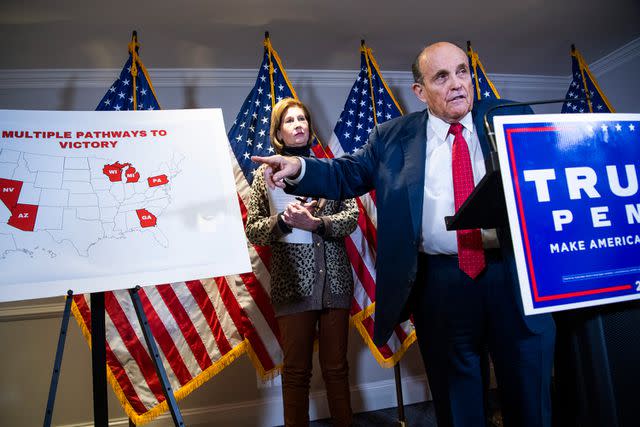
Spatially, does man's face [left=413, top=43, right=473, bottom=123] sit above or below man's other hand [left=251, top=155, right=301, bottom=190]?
above

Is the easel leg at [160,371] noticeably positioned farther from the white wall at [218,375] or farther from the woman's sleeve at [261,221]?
the white wall at [218,375]

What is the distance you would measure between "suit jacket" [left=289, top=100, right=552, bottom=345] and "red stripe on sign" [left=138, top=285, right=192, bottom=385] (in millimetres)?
1302

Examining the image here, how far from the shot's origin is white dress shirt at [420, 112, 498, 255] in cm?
113

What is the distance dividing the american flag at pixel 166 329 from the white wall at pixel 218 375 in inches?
21.5

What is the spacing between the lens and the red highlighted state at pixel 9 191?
4.31 feet

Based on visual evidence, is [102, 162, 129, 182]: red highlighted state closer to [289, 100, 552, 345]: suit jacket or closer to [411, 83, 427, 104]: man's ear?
[289, 100, 552, 345]: suit jacket

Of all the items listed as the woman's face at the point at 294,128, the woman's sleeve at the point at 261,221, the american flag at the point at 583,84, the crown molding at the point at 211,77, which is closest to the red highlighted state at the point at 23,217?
the woman's sleeve at the point at 261,221

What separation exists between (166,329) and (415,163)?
5.21 feet

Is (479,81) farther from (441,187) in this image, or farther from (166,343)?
(166,343)

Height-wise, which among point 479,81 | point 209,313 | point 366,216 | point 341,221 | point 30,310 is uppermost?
point 479,81

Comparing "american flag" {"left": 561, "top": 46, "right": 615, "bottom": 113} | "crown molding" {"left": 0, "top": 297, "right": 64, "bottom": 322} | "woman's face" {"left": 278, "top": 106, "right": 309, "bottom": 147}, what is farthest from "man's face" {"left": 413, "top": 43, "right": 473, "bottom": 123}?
"crown molding" {"left": 0, "top": 297, "right": 64, "bottom": 322}

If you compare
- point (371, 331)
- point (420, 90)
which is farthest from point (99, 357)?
point (371, 331)

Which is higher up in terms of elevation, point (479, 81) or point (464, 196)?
point (479, 81)

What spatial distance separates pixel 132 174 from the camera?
1.43 m
